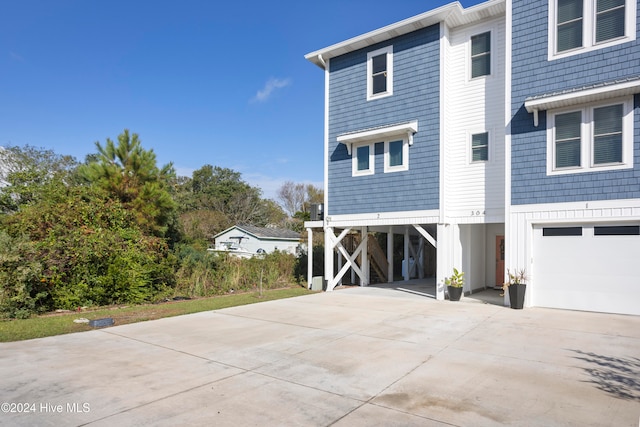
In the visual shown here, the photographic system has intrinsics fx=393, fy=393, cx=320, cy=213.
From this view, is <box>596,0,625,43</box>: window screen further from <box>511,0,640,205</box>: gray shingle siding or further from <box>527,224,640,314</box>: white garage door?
<box>527,224,640,314</box>: white garage door

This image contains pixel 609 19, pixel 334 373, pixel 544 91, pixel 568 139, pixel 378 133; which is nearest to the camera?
pixel 334 373

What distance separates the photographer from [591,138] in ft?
28.8

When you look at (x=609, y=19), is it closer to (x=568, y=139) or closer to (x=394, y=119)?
(x=568, y=139)

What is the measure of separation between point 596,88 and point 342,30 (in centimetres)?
812

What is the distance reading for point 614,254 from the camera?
8.59 metres

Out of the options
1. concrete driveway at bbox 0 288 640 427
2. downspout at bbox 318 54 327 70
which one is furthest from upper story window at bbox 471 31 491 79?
concrete driveway at bbox 0 288 640 427

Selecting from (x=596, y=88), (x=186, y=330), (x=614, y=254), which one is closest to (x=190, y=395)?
(x=186, y=330)

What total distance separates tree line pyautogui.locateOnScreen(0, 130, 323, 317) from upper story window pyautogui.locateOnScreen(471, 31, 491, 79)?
9155 millimetres

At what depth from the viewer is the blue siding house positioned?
8562mm

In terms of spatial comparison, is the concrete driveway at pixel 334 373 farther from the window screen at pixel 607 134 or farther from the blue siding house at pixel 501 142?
the window screen at pixel 607 134

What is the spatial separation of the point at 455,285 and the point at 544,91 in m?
5.28

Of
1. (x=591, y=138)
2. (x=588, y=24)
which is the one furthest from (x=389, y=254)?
(x=588, y=24)

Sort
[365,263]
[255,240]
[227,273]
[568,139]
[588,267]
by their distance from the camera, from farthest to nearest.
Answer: [255,240], [365,263], [227,273], [568,139], [588,267]

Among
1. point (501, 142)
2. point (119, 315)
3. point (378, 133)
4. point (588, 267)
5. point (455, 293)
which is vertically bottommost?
point (119, 315)
